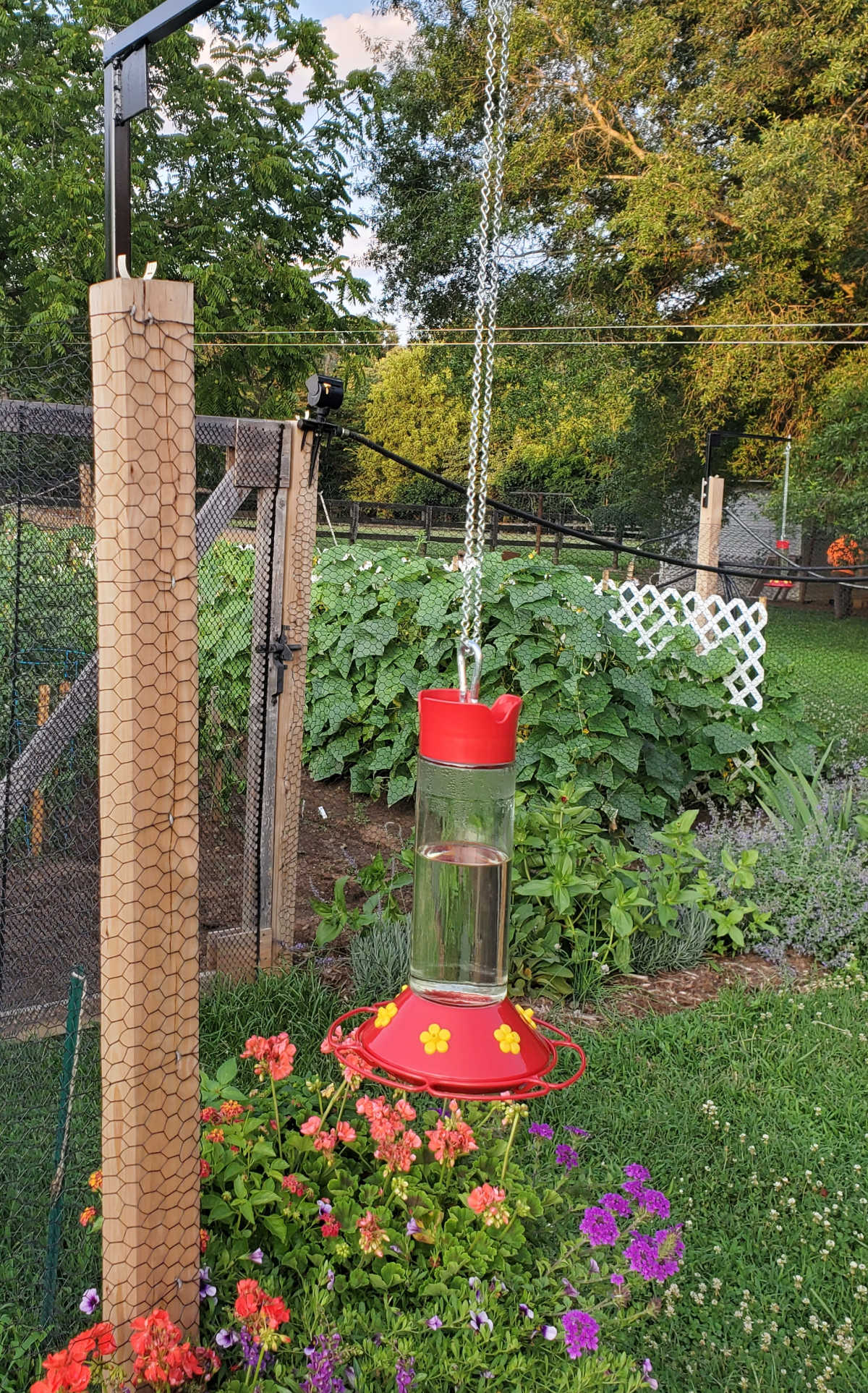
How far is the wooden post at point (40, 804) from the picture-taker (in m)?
2.88

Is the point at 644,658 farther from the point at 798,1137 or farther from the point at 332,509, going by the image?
the point at 332,509

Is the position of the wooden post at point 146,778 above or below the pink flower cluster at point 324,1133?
above

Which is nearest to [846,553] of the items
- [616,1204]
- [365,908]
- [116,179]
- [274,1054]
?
[365,908]

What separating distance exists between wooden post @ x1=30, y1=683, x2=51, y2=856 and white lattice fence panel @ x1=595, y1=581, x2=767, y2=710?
258 cm

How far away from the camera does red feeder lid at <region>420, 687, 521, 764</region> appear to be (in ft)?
3.66

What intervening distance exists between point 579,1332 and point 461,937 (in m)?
0.77

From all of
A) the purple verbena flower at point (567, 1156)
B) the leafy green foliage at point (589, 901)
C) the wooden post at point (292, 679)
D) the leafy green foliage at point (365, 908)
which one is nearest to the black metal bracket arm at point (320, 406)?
the wooden post at point (292, 679)

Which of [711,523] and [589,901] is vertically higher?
[711,523]

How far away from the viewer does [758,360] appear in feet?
49.6

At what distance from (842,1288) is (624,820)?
241cm

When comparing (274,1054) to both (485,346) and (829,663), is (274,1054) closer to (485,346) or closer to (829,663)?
(485,346)

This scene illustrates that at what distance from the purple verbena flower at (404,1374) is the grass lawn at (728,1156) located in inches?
21.5

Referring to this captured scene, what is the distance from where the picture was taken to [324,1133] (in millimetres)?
1853

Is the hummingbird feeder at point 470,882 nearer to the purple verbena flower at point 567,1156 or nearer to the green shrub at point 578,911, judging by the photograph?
the purple verbena flower at point 567,1156
